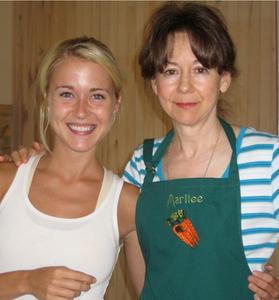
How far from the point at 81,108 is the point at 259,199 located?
0.52m

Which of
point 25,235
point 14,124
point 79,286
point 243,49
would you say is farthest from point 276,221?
point 14,124

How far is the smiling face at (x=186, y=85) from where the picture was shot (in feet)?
3.64

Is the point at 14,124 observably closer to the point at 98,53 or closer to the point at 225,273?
the point at 98,53

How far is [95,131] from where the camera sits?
119 centimetres

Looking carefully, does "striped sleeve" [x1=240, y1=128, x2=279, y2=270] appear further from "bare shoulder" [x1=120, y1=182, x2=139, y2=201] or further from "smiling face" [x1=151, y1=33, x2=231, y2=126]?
"bare shoulder" [x1=120, y1=182, x2=139, y2=201]

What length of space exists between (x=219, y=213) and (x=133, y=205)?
0.83ft

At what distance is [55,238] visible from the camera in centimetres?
112

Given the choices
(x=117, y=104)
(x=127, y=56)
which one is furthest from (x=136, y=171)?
(x=127, y=56)

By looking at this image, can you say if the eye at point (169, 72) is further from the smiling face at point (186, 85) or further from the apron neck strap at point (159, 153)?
the apron neck strap at point (159, 153)

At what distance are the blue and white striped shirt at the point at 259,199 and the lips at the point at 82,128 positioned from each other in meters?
0.41

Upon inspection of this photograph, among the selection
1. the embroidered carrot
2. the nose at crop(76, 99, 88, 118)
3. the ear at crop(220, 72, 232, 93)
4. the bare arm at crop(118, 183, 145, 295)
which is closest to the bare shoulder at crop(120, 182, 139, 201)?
the bare arm at crop(118, 183, 145, 295)

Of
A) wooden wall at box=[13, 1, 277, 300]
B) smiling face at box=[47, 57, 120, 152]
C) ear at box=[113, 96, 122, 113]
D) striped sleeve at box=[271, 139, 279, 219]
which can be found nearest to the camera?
striped sleeve at box=[271, 139, 279, 219]

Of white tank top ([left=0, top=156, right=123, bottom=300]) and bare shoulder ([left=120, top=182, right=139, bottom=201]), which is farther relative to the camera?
bare shoulder ([left=120, top=182, right=139, bottom=201])

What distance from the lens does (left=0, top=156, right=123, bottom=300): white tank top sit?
1.11 meters
